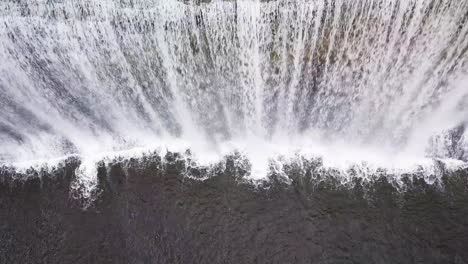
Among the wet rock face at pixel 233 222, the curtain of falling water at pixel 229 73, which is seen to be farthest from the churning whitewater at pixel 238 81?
the wet rock face at pixel 233 222

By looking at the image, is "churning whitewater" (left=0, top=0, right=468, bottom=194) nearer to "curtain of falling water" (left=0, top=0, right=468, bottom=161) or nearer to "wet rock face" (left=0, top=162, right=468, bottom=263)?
"curtain of falling water" (left=0, top=0, right=468, bottom=161)

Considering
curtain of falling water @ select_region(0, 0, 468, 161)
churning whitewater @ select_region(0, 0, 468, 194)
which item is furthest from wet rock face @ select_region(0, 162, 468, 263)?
curtain of falling water @ select_region(0, 0, 468, 161)

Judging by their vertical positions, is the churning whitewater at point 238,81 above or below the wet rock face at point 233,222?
above

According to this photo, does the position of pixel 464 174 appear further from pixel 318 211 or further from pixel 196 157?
Answer: pixel 196 157

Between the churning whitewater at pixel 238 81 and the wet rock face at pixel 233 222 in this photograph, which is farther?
the wet rock face at pixel 233 222

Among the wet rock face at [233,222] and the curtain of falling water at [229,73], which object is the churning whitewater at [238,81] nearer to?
the curtain of falling water at [229,73]

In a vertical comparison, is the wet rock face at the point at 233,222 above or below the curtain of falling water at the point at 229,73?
below
